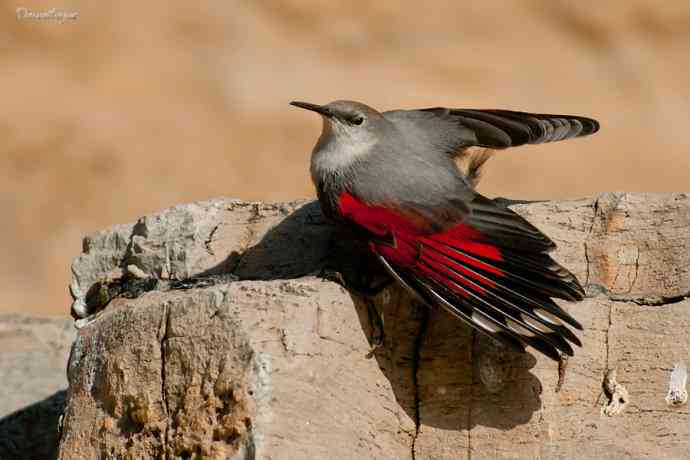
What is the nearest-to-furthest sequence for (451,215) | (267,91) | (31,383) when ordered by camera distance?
(451,215) → (31,383) → (267,91)

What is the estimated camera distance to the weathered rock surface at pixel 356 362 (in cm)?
378

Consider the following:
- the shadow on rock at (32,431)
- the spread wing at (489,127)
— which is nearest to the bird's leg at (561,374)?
the spread wing at (489,127)

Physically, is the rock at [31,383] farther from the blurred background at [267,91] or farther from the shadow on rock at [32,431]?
the blurred background at [267,91]

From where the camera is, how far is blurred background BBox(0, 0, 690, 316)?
28.1 ft

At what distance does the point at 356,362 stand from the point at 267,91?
5120 mm

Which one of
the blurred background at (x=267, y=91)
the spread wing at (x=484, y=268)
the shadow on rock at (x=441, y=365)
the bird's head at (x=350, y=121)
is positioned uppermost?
the blurred background at (x=267, y=91)

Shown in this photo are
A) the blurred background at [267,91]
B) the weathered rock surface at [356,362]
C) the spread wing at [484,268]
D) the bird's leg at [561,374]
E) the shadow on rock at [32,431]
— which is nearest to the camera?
the weathered rock surface at [356,362]

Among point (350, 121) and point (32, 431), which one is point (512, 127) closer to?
point (350, 121)

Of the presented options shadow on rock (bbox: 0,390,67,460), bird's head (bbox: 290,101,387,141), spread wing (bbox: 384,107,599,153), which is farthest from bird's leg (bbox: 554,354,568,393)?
shadow on rock (bbox: 0,390,67,460)

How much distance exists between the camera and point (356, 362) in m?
3.99

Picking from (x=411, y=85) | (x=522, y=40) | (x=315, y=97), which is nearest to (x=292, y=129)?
(x=315, y=97)

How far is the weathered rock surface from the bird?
6.1 inches

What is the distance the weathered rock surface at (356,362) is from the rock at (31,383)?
0.75 m

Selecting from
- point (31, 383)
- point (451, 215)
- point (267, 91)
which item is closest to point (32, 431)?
point (31, 383)
